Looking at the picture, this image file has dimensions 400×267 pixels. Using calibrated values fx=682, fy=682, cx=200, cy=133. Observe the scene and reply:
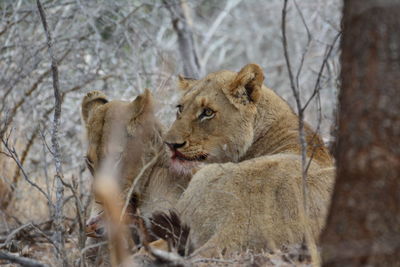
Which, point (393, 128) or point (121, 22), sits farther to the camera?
point (121, 22)

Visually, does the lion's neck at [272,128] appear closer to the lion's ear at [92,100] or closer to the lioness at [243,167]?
the lioness at [243,167]

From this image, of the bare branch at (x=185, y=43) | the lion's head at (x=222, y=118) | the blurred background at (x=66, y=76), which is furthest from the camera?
the bare branch at (x=185, y=43)

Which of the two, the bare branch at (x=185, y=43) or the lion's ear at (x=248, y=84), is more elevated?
the bare branch at (x=185, y=43)

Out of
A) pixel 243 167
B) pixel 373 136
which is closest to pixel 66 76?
pixel 243 167

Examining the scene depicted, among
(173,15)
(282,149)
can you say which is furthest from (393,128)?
(173,15)

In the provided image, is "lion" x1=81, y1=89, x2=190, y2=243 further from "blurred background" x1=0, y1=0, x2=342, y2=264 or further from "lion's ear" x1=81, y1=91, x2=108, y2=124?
"blurred background" x1=0, y1=0, x2=342, y2=264

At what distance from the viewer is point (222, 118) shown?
5832mm

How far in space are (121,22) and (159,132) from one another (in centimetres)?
352

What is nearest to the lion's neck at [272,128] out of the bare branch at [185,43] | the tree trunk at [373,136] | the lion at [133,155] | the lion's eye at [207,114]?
the lion's eye at [207,114]

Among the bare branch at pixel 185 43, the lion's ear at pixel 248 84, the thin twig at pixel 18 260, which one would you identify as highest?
the bare branch at pixel 185 43

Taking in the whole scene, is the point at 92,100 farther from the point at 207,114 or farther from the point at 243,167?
the point at 243,167

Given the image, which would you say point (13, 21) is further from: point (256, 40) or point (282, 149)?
point (256, 40)

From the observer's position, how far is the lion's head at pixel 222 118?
5754 millimetres

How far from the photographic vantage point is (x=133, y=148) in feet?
17.9
